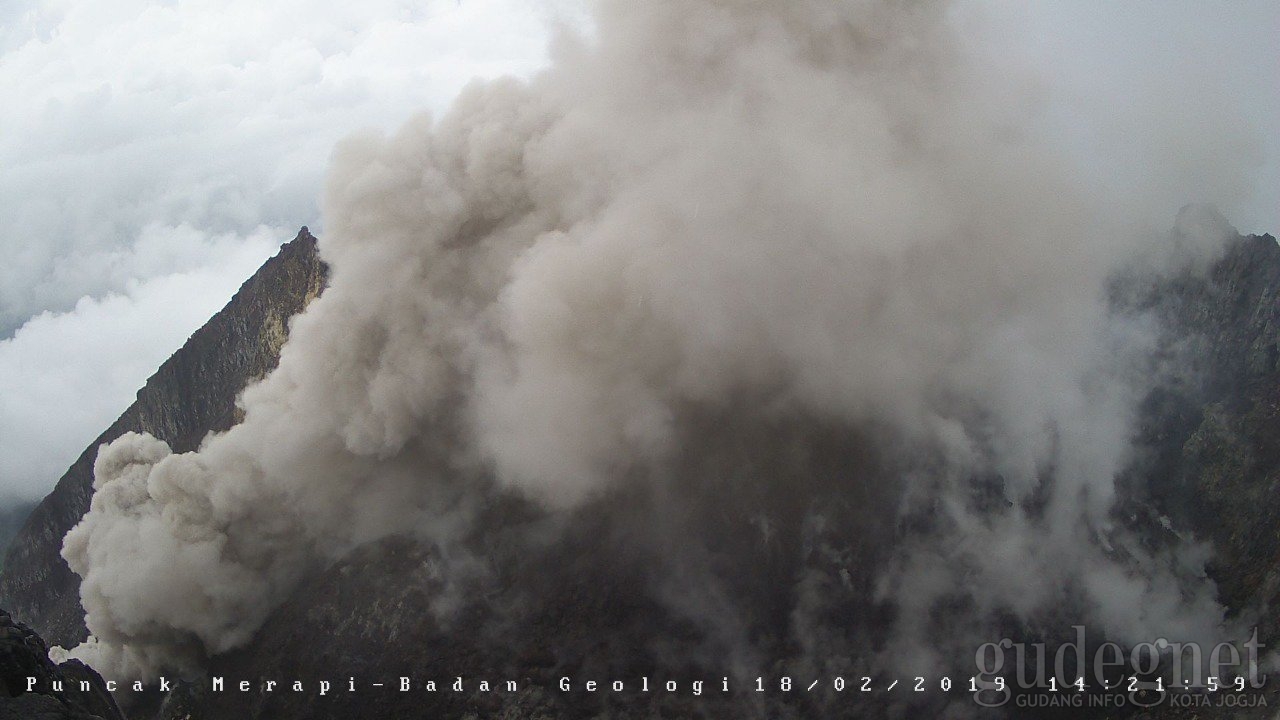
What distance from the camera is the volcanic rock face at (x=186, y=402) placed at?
272 feet

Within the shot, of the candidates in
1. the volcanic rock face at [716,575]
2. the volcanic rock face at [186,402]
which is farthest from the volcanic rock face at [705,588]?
the volcanic rock face at [186,402]

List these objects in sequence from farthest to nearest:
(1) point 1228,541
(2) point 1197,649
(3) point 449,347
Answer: (3) point 449,347
(1) point 1228,541
(2) point 1197,649

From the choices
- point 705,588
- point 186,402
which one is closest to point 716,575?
point 705,588

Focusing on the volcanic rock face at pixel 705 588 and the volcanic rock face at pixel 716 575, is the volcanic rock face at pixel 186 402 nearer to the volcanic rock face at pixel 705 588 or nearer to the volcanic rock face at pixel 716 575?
the volcanic rock face at pixel 716 575

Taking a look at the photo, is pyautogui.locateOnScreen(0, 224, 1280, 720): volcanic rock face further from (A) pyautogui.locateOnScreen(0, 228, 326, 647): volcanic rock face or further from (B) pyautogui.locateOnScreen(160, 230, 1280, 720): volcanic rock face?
(A) pyautogui.locateOnScreen(0, 228, 326, 647): volcanic rock face

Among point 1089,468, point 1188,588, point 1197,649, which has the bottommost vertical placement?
point 1197,649

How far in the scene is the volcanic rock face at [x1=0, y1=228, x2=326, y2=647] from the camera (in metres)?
82.9

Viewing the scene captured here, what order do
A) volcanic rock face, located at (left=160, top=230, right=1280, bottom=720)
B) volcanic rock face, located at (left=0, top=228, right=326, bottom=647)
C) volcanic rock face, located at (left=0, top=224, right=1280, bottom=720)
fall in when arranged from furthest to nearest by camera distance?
volcanic rock face, located at (left=0, top=228, right=326, bottom=647) < volcanic rock face, located at (left=0, top=224, right=1280, bottom=720) < volcanic rock face, located at (left=160, top=230, right=1280, bottom=720)

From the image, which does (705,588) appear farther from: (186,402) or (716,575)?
(186,402)

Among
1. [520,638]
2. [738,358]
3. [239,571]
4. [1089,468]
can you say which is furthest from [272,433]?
[1089,468]

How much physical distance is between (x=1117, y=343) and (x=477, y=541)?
41.9 m

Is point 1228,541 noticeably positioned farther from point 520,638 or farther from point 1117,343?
point 520,638

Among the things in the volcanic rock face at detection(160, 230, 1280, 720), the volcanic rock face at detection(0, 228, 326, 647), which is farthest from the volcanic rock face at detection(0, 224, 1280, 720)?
the volcanic rock face at detection(0, 228, 326, 647)

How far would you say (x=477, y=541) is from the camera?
192ft
